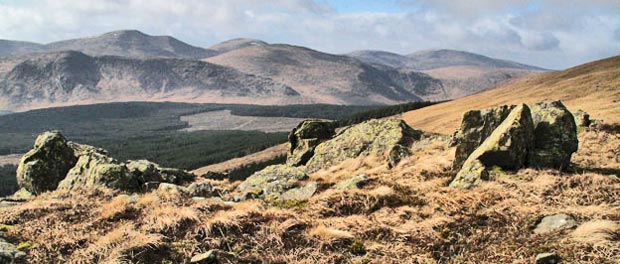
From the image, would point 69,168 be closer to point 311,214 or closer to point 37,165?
point 37,165

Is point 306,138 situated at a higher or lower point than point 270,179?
higher

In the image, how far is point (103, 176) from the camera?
70.7ft

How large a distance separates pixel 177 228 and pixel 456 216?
28.3 ft

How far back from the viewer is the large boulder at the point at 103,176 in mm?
21359

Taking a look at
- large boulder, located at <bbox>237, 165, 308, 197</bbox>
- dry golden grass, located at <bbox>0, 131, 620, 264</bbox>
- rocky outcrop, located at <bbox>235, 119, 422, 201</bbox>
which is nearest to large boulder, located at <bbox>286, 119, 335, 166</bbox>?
rocky outcrop, located at <bbox>235, 119, 422, 201</bbox>

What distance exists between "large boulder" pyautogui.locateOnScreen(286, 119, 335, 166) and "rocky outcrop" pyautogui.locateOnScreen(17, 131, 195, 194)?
33.9 ft

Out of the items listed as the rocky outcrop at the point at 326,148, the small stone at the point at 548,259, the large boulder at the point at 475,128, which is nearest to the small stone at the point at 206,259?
the small stone at the point at 548,259

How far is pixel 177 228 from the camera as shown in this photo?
12469 millimetres

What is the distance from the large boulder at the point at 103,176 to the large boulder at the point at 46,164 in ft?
10.3

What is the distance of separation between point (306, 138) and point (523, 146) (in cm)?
2216

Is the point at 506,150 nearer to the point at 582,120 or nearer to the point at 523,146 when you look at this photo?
the point at 523,146

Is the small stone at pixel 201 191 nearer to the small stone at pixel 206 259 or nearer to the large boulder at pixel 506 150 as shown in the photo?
the small stone at pixel 206 259

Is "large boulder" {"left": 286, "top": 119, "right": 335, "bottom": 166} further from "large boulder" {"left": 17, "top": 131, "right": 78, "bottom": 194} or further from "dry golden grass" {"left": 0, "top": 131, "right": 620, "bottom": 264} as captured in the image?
"dry golden grass" {"left": 0, "top": 131, "right": 620, "bottom": 264}

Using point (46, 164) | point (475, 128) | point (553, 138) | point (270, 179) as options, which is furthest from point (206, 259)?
point (46, 164)
